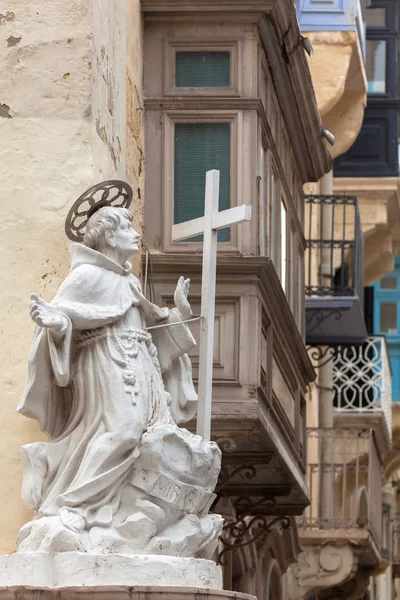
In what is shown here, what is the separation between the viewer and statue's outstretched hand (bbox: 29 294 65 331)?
8891mm

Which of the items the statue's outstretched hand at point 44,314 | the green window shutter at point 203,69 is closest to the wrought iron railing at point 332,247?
the green window shutter at point 203,69

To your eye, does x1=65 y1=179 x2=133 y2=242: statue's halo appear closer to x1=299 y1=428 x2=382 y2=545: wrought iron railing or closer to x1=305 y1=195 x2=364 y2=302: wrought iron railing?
x1=305 y1=195 x2=364 y2=302: wrought iron railing

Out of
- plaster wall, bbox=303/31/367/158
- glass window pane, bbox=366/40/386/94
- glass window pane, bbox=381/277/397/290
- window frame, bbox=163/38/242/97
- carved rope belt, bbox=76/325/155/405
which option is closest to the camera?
carved rope belt, bbox=76/325/155/405

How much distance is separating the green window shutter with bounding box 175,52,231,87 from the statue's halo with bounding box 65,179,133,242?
282 cm

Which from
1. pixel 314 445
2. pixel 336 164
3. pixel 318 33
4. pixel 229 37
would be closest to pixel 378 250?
pixel 336 164

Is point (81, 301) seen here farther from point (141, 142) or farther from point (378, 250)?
point (378, 250)

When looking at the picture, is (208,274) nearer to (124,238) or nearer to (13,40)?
(124,238)

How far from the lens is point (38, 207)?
34.0 ft

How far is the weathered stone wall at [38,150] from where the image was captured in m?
10.2

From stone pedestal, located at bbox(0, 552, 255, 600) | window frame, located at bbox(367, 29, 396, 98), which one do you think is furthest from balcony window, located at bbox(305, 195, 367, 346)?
stone pedestal, located at bbox(0, 552, 255, 600)

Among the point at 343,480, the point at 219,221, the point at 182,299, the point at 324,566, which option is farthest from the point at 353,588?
the point at 182,299

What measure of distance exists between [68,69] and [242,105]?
2410 mm

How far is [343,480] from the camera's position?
67.8 ft

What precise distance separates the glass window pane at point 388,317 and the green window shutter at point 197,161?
22.5m
